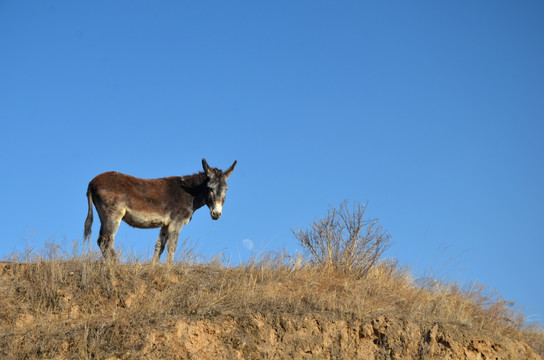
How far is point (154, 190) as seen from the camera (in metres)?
14.5

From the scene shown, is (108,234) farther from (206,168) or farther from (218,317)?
(218,317)

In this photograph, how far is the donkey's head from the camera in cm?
1480

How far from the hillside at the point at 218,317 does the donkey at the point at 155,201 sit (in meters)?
1.21

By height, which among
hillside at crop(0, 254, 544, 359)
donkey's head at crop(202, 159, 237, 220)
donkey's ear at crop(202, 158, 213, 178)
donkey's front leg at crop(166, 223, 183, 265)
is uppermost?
donkey's ear at crop(202, 158, 213, 178)

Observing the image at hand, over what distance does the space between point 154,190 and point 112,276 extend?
3.31 m

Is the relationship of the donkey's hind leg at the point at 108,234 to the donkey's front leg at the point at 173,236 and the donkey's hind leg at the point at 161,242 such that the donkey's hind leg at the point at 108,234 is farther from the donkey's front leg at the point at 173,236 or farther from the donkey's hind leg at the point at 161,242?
the donkey's front leg at the point at 173,236

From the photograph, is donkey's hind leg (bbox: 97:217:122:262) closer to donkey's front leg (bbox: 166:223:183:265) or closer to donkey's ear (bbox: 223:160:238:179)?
donkey's front leg (bbox: 166:223:183:265)

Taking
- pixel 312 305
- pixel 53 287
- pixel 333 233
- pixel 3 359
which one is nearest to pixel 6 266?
pixel 53 287

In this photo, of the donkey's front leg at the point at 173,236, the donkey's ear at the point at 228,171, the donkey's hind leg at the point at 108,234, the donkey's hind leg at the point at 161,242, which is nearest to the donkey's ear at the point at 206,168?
the donkey's ear at the point at 228,171

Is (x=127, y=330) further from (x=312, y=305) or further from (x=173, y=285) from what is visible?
(x=312, y=305)

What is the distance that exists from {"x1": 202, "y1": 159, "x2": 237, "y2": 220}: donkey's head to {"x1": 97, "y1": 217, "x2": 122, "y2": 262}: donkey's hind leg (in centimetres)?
235

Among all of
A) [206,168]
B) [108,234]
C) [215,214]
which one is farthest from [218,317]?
[206,168]

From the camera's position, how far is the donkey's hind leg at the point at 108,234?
1322cm

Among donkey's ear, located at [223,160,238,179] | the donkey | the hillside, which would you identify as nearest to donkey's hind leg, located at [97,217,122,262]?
the donkey
